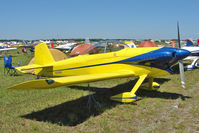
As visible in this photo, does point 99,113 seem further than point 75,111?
No

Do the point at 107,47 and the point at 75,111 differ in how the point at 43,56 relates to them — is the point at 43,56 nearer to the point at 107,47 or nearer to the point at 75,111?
the point at 107,47

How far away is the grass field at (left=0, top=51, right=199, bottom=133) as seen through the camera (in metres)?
3.64

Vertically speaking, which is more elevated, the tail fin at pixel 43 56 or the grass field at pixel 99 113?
the tail fin at pixel 43 56

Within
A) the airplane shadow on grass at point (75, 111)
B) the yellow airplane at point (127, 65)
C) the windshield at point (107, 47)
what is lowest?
the airplane shadow on grass at point (75, 111)

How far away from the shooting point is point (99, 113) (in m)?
4.45

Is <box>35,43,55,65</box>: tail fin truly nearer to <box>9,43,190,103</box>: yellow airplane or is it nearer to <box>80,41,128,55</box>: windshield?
<box>9,43,190,103</box>: yellow airplane

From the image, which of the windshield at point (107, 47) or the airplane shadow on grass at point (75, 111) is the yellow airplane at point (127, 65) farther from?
the airplane shadow on grass at point (75, 111)

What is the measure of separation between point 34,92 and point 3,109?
176cm

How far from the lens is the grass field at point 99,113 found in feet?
11.9

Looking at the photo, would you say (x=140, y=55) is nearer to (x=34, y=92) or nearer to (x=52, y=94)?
(x=52, y=94)

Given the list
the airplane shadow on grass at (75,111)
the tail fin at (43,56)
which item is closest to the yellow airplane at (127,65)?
the tail fin at (43,56)

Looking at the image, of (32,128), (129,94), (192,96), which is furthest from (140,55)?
(32,128)

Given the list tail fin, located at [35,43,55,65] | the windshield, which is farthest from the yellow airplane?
tail fin, located at [35,43,55,65]

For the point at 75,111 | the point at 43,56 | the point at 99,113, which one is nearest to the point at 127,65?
the point at 99,113
